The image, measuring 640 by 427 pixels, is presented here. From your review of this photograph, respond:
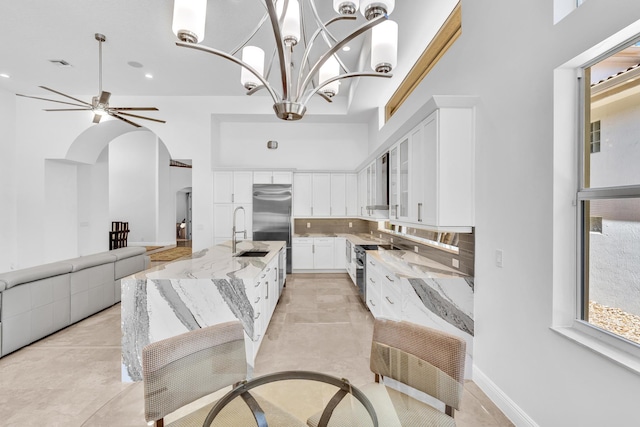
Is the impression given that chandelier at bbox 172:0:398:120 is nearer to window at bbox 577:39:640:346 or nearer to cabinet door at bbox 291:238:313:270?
window at bbox 577:39:640:346

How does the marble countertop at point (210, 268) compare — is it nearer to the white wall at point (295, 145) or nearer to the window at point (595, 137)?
the window at point (595, 137)

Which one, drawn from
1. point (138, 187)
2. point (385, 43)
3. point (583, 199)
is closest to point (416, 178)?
point (385, 43)

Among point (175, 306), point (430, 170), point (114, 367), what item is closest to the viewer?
point (175, 306)

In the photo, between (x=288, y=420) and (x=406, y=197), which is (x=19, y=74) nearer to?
(x=406, y=197)

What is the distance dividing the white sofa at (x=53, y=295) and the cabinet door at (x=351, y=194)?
420cm

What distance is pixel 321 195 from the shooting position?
6.53m

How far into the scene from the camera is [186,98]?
613 cm

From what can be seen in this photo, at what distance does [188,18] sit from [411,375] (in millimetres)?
2176

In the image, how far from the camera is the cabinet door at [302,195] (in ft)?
21.4

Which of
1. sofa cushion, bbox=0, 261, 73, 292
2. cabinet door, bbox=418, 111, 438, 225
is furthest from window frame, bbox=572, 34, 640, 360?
sofa cushion, bbox=0, 261, 73, 292

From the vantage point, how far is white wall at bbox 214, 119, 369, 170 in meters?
6.70

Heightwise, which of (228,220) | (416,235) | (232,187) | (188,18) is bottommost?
(416,235)

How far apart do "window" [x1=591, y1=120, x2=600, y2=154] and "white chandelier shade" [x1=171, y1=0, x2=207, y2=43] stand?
2110 millimetres

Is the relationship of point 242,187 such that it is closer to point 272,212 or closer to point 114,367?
point 272,212
